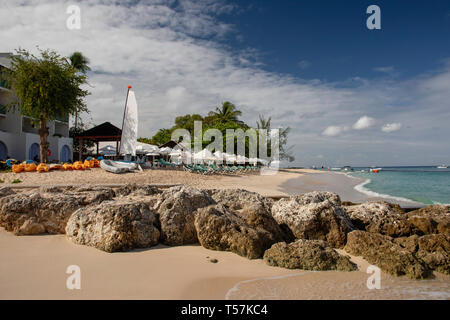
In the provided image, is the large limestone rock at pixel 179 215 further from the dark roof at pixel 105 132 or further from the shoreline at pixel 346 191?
the dark roof at pixel 105 132

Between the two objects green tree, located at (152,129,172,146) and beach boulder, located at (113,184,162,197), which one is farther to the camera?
green tree, located at (152,129,172,146)

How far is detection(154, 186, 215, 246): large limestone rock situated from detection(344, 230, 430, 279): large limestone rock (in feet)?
8.71

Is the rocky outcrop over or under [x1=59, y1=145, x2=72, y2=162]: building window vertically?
under

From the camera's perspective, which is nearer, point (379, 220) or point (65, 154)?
point (379, 220)

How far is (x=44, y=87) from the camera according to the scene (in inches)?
740

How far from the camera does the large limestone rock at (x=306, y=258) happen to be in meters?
4.13

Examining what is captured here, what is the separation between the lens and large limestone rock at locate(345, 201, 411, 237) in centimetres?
575

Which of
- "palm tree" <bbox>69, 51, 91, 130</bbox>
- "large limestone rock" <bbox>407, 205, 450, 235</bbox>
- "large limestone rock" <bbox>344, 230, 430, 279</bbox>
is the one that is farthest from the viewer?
"palm tree" <bbox>69, 51, 91, 130</bbox>

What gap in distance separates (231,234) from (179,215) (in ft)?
3.27

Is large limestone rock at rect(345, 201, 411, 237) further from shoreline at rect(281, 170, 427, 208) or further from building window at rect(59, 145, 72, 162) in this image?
building window at rect(59, 145, 72, 162)

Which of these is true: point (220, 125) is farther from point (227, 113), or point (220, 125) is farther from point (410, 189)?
point (410, 189)

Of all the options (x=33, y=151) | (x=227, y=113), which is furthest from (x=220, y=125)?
(x=33, y=151)

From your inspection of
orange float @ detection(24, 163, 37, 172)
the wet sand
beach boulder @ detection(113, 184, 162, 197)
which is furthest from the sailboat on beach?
the wet sand
